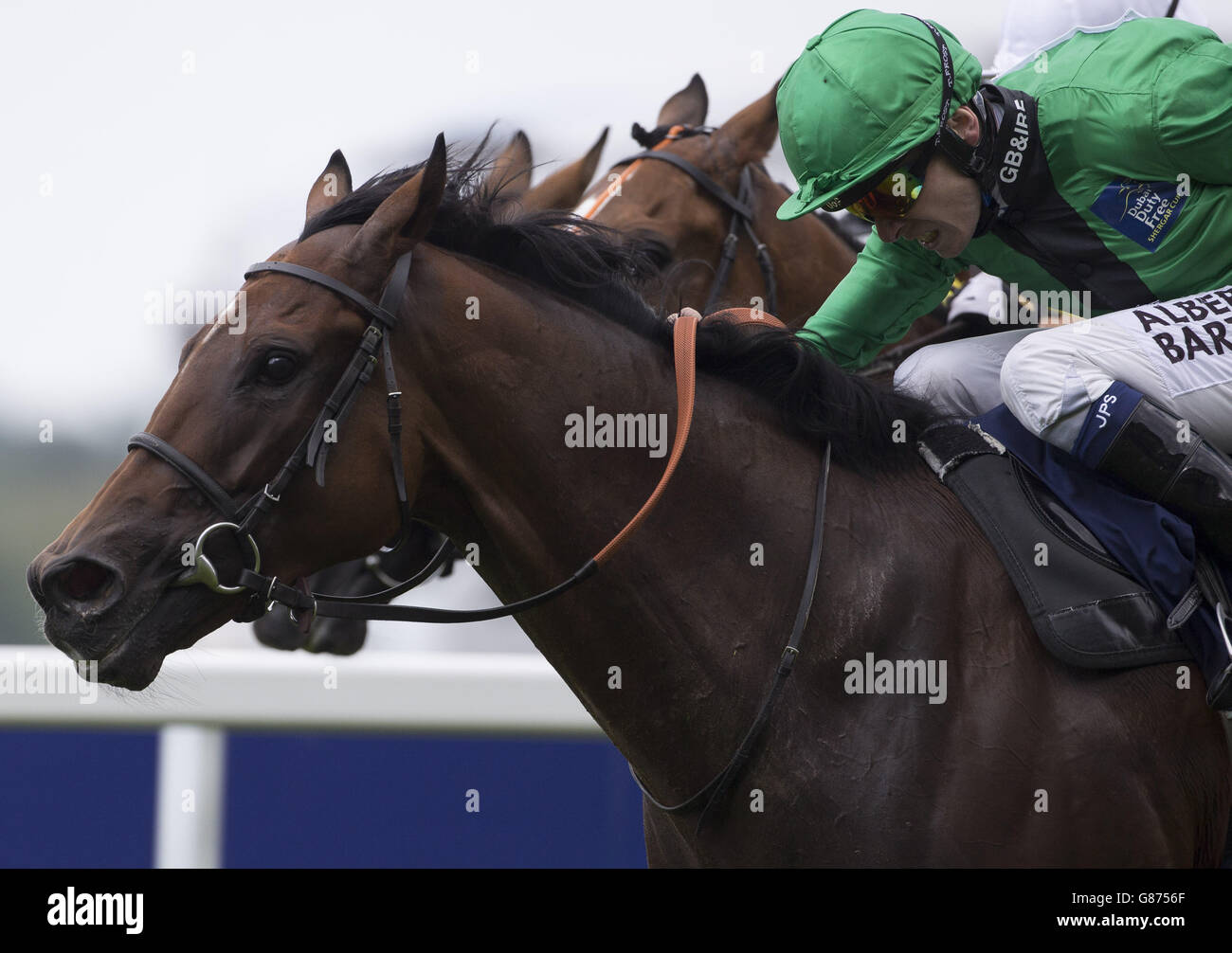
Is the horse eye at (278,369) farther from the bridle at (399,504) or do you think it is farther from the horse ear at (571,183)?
the horse ear at (571,183)

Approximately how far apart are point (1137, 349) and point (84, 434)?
6.69 metres

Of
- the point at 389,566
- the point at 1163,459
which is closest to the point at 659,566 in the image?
the point at 1163,459

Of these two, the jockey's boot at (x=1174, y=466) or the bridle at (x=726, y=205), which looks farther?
the bridle at (x=726, y=205)

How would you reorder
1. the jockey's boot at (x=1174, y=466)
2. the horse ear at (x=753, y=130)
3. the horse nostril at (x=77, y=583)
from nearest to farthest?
the horse nostril at (x=77, y=583), the jockey's boot at (x=1174, y=466), the horse ear at (x=753, y=130)

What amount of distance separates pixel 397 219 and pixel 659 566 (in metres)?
0.63

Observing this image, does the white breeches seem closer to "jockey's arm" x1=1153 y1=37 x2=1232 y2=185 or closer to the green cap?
"jockey's arm" x1=1153 y1=37 x2=1232 y2=185

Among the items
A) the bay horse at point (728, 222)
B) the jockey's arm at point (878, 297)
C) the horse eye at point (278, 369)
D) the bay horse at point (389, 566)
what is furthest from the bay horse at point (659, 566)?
the bay horse at point (728, 222)

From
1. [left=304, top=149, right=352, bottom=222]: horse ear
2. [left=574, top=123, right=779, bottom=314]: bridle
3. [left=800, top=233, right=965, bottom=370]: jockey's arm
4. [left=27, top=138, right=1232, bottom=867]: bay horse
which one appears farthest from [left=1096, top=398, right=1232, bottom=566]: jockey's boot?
[left=574, top=123, right=779, bottom=314]: bridle

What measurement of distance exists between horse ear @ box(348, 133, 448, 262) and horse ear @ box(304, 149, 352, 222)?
1.14ft

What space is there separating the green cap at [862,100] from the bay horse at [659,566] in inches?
15.4

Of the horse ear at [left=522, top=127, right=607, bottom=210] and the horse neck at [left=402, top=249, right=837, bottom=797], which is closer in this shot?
the horse neck at [left=402, top=249, right=837, bottom=797]

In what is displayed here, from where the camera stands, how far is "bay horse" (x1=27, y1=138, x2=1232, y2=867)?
1874mm

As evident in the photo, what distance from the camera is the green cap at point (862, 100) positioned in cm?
211

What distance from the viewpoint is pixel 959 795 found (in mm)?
1938
